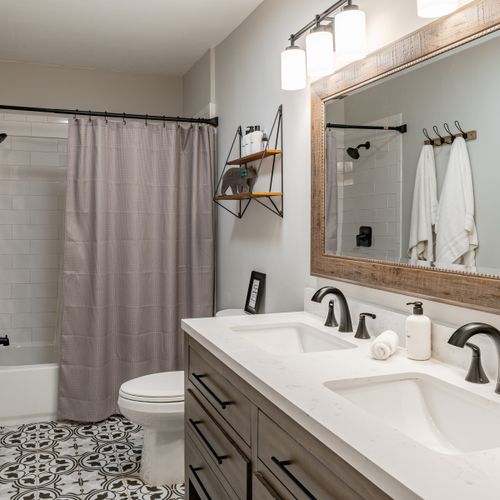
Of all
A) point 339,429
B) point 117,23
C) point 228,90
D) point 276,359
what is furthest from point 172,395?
point 117,23

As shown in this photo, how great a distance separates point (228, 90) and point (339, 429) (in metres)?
2.72

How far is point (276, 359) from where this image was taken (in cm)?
144

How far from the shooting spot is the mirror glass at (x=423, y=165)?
139 centimetres

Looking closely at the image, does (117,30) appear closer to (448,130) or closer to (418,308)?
(448,130)

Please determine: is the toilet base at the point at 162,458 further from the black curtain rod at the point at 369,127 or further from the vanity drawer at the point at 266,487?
the black curtain rod at the point at 369,127

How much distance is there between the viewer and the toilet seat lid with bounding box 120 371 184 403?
7.85 ft

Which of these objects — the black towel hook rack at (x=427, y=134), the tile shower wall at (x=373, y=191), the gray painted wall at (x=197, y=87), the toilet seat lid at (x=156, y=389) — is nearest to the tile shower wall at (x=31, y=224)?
the gray painted wall at (x=197, y=87)

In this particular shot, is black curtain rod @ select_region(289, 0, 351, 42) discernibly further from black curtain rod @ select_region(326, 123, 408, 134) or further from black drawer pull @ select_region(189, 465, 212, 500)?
black drawer pull @ select_region(189, 465, 212, 500)

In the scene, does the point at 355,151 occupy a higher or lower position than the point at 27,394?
higher

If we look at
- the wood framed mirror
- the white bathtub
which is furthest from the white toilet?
the white bathtub

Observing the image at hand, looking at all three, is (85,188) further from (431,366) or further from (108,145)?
(431,366)

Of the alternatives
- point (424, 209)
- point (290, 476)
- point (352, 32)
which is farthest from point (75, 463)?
point (352, 32)

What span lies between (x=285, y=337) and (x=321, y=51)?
1.10 meters

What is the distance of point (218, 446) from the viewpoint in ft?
5.33
